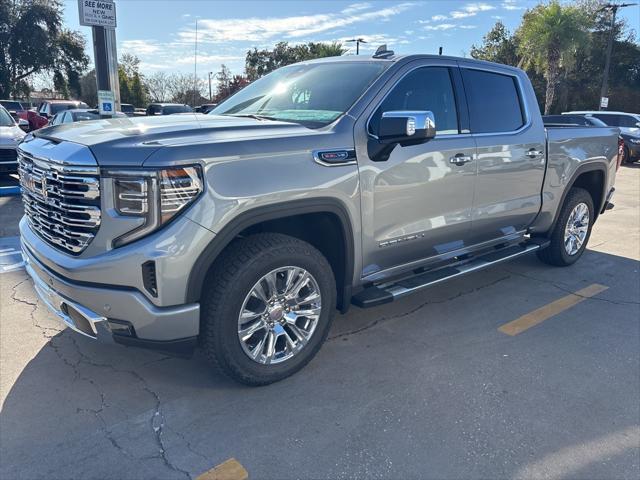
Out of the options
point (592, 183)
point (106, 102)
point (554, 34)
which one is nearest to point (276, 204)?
point (592, 183)

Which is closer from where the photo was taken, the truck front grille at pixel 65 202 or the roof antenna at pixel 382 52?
the truck front grille at pixel 65 202

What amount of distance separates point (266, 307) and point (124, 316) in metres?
0.80

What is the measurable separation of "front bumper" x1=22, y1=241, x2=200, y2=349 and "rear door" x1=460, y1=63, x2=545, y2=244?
258 centimetres

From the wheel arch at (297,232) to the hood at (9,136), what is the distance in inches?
324

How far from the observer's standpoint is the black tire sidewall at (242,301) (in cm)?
282

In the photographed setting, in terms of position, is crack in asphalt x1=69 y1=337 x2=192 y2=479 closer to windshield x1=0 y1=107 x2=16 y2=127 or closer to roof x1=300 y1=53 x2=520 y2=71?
roof x1=300 y1=53 x2=520 y2=71

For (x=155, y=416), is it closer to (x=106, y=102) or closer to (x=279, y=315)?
(x=279, y=315)

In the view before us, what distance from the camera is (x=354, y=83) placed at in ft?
11.9

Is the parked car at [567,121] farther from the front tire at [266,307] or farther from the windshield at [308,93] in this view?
the front tire at [266,307]

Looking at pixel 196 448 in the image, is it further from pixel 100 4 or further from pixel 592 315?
pixel 100 4

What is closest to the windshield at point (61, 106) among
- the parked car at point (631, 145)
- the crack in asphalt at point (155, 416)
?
the crack in asphalt at point (155, 416)

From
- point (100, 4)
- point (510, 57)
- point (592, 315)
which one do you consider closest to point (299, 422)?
point (592, 315)

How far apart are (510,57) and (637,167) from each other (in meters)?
26.2

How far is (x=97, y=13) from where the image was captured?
8.16m
